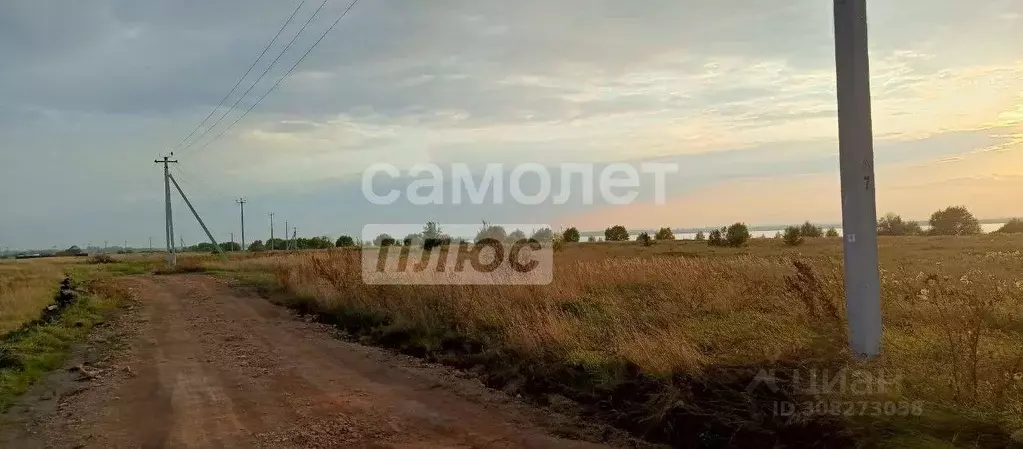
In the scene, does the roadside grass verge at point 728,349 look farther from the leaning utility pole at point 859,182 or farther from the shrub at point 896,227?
the shrub at point 896,227

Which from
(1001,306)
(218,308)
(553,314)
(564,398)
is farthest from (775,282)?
(218,308)

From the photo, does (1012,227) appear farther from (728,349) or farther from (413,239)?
(728,349)

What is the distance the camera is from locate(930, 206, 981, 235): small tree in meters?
49.3

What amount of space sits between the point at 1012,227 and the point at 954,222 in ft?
12.1

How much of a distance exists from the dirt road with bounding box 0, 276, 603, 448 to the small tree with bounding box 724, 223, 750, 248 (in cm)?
3778

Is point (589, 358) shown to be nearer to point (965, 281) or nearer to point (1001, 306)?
point (1001, 306)

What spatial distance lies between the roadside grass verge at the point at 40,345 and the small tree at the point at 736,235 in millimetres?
37223

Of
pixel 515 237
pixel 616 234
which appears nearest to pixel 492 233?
pixel 515 237

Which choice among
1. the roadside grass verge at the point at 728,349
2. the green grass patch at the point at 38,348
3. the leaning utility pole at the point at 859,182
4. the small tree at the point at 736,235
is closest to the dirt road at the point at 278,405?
the roadside grass verge at the point at 728,349

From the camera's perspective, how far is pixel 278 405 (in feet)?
23.0

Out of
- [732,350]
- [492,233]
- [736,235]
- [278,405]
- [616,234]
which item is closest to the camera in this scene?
[278,405]

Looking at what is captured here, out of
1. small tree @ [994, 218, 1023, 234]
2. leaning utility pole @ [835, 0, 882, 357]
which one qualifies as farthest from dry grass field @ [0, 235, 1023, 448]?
small tree @ [994, 218, 1023, 234]

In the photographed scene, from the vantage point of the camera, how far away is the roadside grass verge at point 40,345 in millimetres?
8962

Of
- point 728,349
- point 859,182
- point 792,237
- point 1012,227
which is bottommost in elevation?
point 728,349
